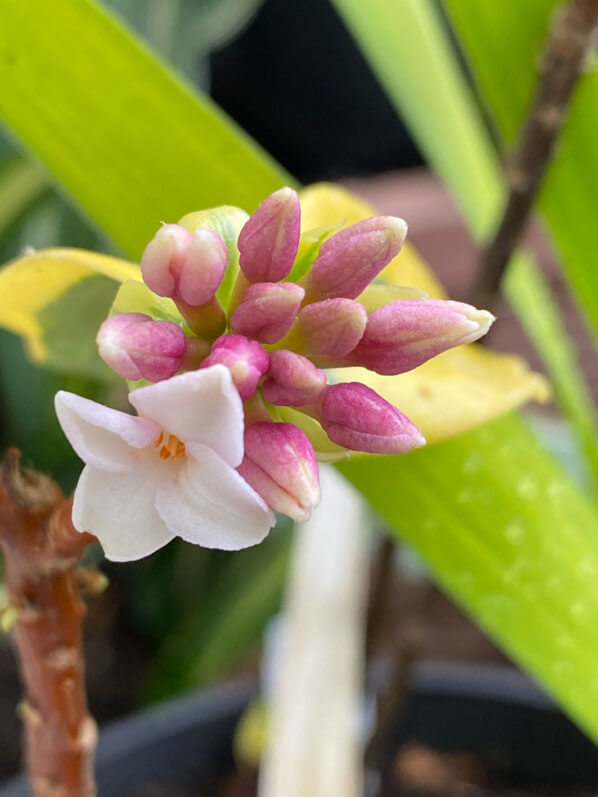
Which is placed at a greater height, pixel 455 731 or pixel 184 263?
pixel 184 263

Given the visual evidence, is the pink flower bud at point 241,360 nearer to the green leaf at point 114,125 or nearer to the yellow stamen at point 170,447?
the yellow stamen at point 170,447

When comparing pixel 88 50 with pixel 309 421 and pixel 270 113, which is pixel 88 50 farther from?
pixel 270 113

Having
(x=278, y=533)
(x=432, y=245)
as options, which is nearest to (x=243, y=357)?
(x=278, y=533)

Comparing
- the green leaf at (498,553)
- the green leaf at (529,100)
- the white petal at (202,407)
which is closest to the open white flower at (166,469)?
the white petal at (202,407)

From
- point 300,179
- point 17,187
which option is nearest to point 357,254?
point 17,187

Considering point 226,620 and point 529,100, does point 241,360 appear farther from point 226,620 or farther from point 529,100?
point 226,620

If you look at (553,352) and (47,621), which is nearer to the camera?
(47,621)
